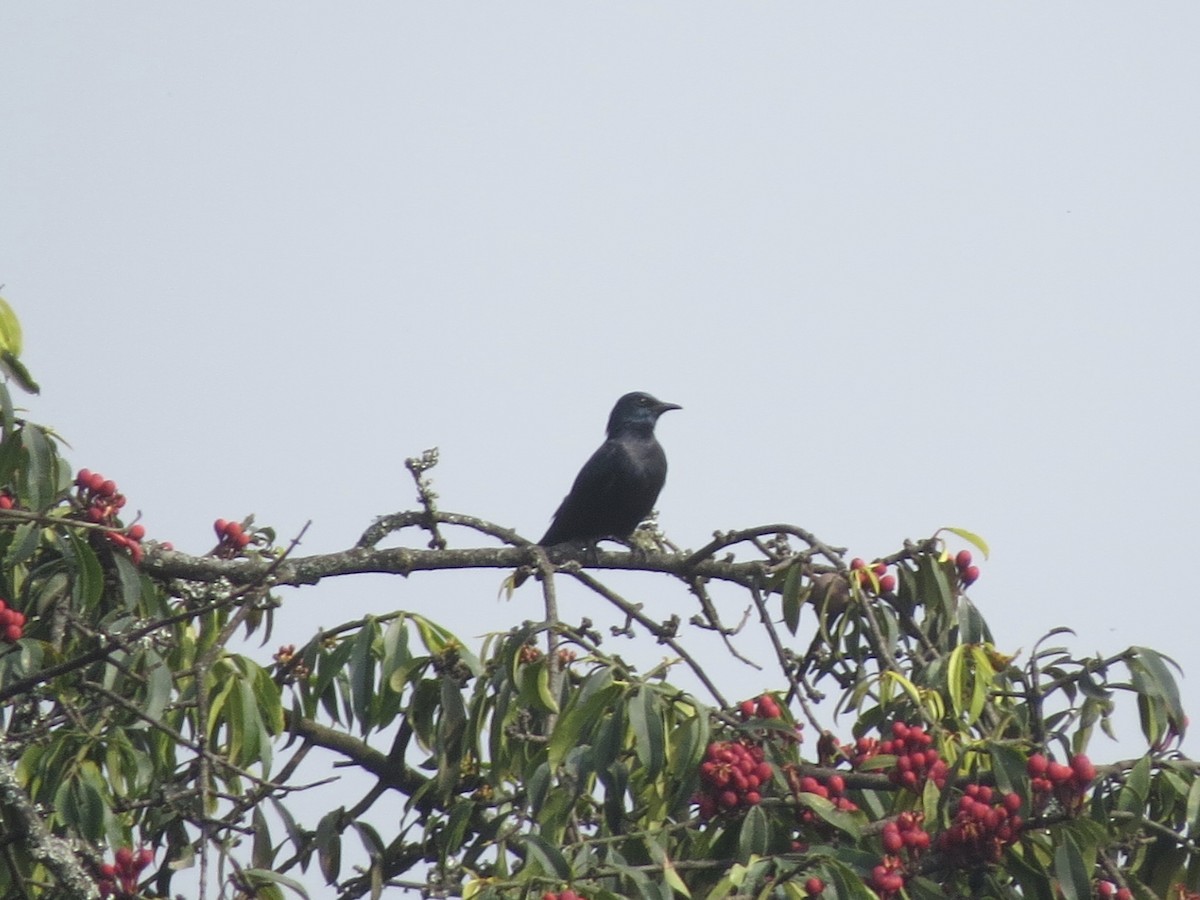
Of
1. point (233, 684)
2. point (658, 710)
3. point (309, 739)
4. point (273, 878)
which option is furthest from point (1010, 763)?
point (309, 739)

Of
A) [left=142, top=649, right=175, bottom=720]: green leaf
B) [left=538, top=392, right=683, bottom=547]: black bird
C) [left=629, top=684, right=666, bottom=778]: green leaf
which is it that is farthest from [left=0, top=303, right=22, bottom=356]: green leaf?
[left=538, top=392, right=683, bottom=547]: black bird

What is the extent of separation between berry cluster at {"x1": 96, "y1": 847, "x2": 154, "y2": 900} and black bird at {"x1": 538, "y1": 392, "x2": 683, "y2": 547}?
14.7ft

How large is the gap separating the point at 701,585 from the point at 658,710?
4.66 ft

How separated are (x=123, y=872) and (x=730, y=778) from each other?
119 cm

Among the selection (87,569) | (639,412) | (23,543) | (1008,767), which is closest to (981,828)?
(1008,767)

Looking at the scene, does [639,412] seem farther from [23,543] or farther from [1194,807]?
[1194,807]

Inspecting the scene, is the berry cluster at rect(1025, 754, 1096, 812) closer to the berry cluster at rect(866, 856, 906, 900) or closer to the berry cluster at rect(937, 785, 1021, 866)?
the berry cluster at rect(937, 785, 1021, 866)

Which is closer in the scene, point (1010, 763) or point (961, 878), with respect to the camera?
point (1010, 763)

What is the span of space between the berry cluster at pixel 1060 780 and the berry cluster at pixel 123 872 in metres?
1.69

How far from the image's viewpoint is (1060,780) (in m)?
2.79

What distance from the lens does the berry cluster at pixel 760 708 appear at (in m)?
3.00

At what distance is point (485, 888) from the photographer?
2594 millimetres

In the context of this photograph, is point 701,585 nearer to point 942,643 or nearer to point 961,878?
point 942,643

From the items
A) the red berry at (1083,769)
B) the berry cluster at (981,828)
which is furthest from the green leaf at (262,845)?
the red berry at (1083,769)
